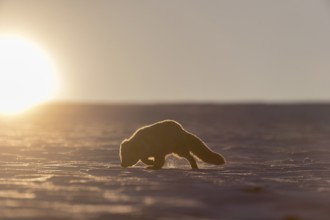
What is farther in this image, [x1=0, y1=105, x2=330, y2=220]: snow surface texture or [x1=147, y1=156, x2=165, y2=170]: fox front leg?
[x1=147, y1=156, x2=165, y2=170]: fox front leg

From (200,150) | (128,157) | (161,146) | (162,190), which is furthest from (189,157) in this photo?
(162,190)

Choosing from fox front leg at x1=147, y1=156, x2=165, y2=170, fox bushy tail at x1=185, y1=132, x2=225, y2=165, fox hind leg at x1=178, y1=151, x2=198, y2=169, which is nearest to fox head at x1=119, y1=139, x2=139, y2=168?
fox front leg at x1=147, y1=156, x2=165, y2=170

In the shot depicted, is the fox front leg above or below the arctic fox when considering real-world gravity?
below

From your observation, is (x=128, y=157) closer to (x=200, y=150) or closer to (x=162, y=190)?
(x=200, y=150)

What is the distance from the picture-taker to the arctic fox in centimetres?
1894

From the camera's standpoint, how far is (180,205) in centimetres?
1222

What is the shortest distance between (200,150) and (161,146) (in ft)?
3.30

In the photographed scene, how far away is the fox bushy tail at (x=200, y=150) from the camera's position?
62.9 ft

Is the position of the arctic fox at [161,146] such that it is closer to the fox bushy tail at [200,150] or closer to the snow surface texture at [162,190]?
the fox bushy tail at [200,150]

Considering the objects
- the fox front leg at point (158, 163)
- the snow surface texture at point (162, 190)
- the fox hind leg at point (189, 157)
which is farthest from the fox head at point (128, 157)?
the fox hind leg at point (189, 157)

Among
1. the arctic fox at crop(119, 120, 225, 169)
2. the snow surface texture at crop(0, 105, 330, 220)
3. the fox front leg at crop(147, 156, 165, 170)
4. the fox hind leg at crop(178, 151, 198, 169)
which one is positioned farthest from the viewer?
the fox hind leg at crop(178, 151, 198, 169)

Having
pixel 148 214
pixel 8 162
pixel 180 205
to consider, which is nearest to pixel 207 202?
pixel 180 205

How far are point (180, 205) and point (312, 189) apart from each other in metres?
3.66

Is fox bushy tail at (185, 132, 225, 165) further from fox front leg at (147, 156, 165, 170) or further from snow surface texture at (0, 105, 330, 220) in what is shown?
fox front leg at (147, 156, 165, 170)
